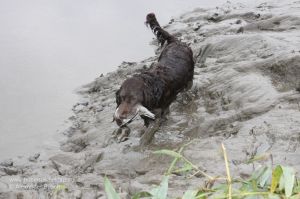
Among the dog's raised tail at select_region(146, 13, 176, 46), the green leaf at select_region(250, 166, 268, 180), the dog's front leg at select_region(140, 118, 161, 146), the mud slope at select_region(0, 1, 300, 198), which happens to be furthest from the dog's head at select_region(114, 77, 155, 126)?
the green leaf at select_region(250, 166, 268, 180)

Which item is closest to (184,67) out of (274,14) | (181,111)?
(181,111)

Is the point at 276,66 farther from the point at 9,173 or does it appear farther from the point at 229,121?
the point at 9,173

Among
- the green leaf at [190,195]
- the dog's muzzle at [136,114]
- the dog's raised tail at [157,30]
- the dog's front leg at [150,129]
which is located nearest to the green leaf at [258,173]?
the green leaf at [190,195]

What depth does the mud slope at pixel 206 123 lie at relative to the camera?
4.84 m

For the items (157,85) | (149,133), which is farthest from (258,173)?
(157,85)

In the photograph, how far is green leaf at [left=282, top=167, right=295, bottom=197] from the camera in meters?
1.70

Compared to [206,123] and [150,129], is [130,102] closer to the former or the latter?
[150,129]

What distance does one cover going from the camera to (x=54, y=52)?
10.5 m

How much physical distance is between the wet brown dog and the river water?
1.73m

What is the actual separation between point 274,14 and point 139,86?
7028mm

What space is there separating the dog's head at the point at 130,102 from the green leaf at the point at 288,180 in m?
3.84

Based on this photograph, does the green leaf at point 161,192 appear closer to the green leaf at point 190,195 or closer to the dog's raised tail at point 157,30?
the green leaf at point 190,195

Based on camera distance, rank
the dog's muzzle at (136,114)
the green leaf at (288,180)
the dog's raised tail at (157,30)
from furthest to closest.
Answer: the dog's raised tail at (157,30) < the dog's muzzle at (136,114) < the green leaf at (288,180)

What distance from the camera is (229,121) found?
20.9 feet
